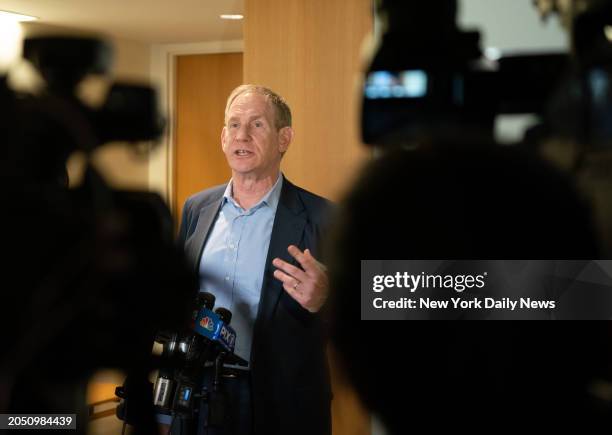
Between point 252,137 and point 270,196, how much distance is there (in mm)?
123

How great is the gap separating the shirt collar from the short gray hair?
4.4 inches

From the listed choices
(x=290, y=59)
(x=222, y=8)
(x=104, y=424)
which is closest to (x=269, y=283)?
(x=290, y=59)

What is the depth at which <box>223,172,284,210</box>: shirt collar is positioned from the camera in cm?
150

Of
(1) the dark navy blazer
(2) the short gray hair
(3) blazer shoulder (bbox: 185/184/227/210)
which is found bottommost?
(1) the dark navy blazer

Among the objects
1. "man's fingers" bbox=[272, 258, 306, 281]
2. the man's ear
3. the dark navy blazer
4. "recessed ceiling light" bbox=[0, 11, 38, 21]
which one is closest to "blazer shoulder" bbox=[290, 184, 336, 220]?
the dark navy blazer

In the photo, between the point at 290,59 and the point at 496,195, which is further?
the point at 290,59

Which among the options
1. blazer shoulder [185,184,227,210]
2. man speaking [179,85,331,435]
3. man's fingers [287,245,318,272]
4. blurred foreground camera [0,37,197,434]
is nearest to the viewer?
blurred foreground camera [0,37,197,434]

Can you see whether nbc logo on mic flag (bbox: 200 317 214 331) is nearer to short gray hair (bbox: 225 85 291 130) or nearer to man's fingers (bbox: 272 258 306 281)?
man's fingers (bbox: 272 258 306 281)

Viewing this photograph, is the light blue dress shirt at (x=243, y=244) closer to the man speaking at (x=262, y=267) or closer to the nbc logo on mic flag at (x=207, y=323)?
the man speaking at (x=262, y=267)

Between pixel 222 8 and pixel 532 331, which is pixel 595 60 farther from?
pixel 222 8

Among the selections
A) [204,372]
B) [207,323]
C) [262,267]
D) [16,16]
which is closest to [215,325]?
[207,323]

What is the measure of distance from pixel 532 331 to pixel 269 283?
87cm

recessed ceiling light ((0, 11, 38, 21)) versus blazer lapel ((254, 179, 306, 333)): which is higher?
recessed ceiling light ((0, 11, 38, 21))

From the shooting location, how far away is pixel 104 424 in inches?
16.2
